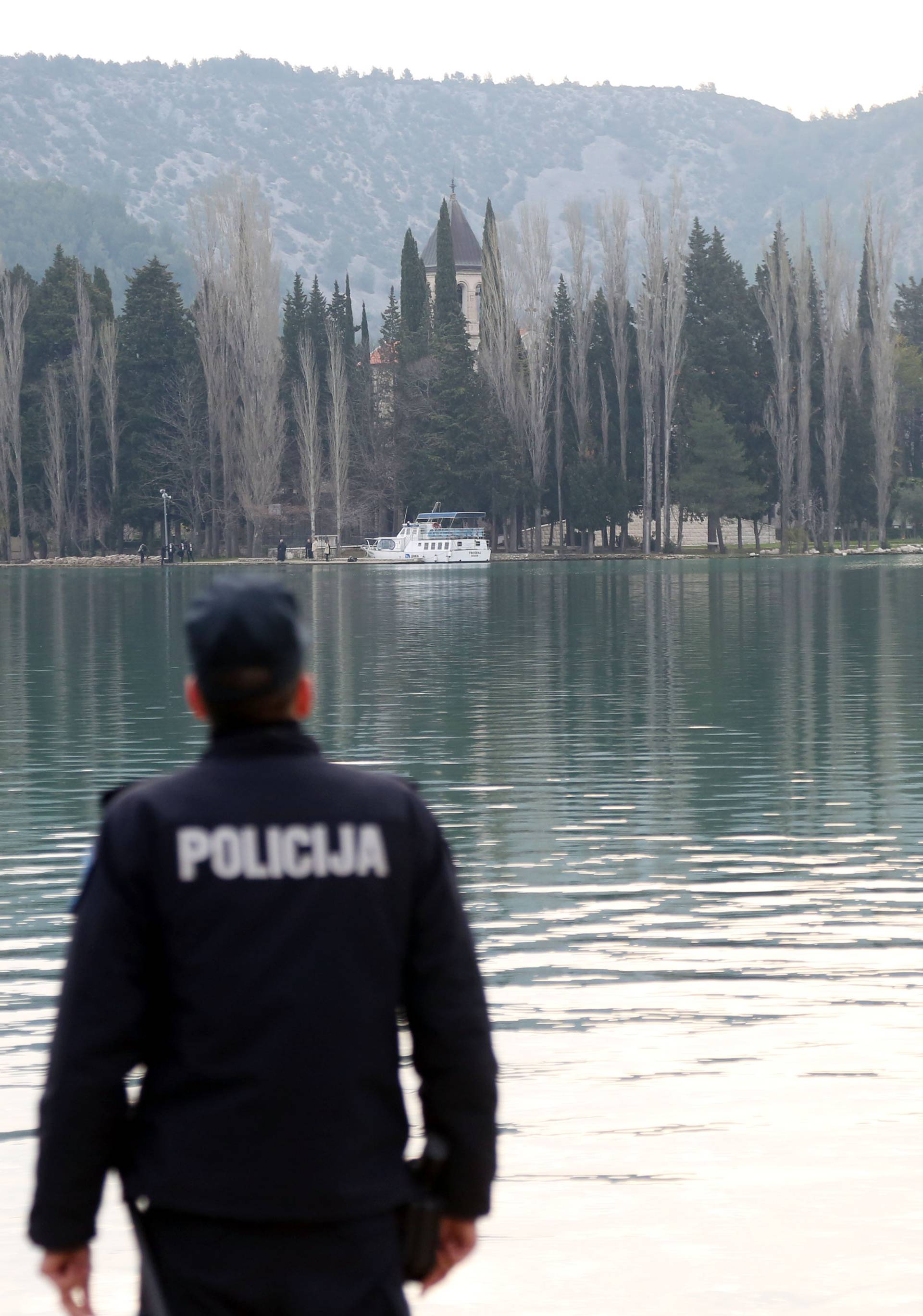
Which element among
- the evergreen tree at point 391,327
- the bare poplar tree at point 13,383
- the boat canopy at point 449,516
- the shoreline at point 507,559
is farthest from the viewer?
the evergreen tree at point 391,327

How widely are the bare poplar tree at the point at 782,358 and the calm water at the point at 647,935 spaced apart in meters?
58.8

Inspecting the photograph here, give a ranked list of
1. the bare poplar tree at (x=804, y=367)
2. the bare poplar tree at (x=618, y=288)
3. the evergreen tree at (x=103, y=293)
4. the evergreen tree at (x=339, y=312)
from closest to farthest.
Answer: the bare poplar tree at (x=804, y=367)
the bare poplar tree at (x=618, y=288)
the evergreen tree at (x=103, y=293)
the evergreen tree at (x=339, y=312)

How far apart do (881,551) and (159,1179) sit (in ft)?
295

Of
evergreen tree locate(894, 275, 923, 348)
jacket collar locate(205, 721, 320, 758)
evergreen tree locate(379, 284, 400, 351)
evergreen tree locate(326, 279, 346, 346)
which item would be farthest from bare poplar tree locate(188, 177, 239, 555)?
jacket collar locate(205, 721, 320, 758)

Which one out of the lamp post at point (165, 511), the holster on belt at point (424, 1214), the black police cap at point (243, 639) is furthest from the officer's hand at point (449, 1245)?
the lamp post at point (165, 511)

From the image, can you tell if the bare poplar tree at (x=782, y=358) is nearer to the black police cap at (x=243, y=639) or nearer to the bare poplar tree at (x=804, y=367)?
the bare poplar tree at (x=804, y=367)

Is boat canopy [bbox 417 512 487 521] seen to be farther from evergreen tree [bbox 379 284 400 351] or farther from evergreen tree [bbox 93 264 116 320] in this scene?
evergreen tree [bbox 93 264 116 320]

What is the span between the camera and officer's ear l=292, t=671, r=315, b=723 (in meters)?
3.09

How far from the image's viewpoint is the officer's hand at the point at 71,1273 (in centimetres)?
292

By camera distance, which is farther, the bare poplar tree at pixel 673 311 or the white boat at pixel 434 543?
the white boat at pixel 434 543

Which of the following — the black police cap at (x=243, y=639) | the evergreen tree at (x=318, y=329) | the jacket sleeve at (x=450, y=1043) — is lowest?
the jacket sleeve at (x=450, y=1043)

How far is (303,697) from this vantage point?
312cm

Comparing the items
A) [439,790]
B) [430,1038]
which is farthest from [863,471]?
[430,1038]

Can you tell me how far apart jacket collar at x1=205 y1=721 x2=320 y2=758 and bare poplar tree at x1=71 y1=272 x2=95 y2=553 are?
90064mm
